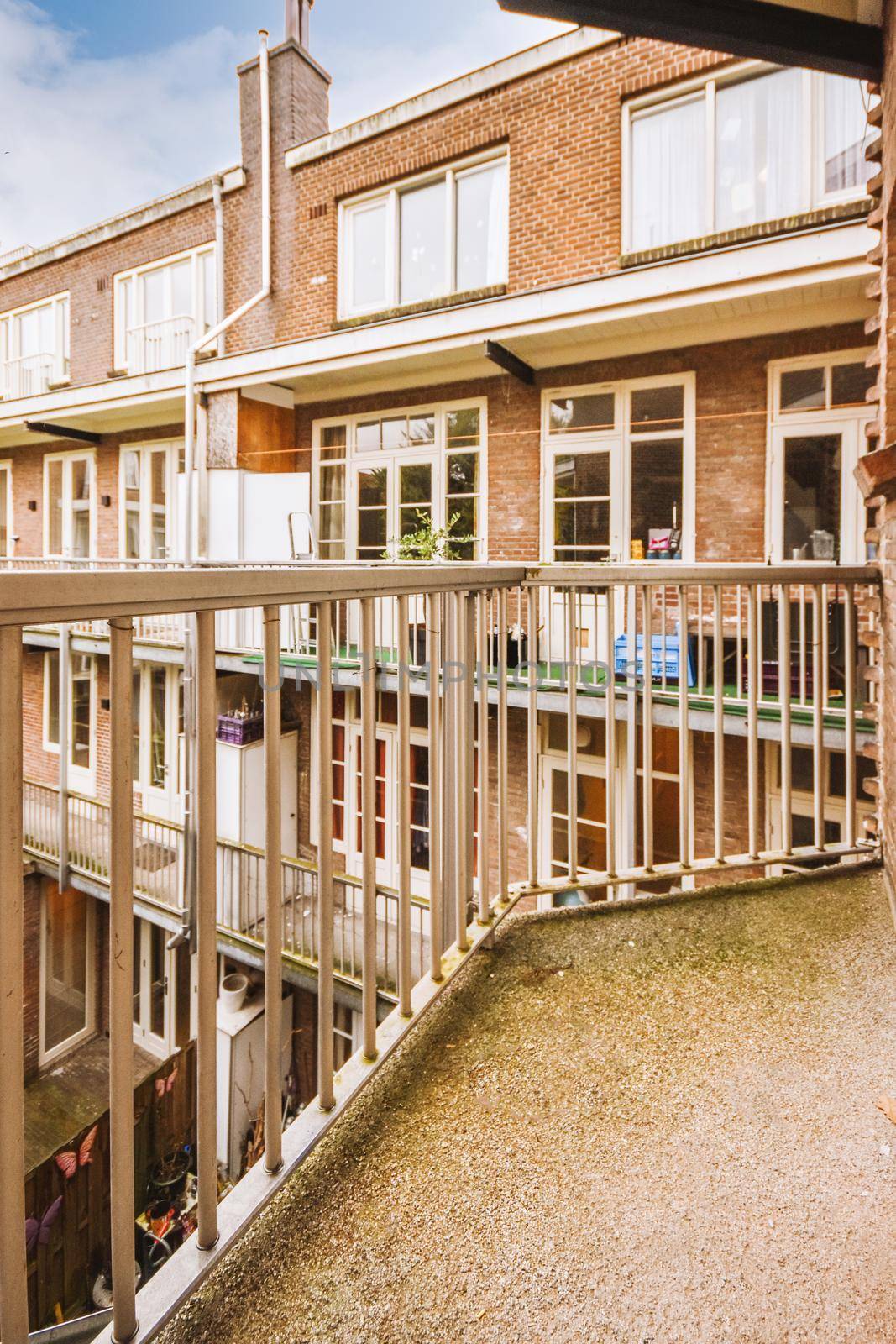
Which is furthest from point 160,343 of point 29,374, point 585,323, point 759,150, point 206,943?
point 206,943

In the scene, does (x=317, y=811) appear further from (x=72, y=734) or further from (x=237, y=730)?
(x=72, y=734)

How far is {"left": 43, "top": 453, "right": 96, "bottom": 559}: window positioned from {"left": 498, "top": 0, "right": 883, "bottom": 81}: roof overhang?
433 inches

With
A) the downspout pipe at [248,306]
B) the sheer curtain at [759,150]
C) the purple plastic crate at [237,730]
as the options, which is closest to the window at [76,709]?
the downspout pipe at [248,306]

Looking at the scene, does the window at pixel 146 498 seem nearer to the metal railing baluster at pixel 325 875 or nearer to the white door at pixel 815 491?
the white door at pixel 815 491

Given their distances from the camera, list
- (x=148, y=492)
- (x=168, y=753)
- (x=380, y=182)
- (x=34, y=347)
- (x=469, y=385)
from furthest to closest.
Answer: (x=34, y=347)
(x=148, y=492)
(x=168, y=753)
(x=380, y=182)
(x=469, y=385)

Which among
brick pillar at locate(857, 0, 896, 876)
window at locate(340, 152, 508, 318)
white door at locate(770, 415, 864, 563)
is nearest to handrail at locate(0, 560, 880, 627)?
brick pillar at locate(857, 0, 896, 876)

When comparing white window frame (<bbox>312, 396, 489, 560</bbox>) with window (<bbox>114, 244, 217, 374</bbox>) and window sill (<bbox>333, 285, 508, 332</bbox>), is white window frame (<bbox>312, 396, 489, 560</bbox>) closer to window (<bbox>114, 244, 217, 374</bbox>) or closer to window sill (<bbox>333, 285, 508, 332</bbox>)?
window sill (<bbox>333, 285, 508, 332</bbox>)

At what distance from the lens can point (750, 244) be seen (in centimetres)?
524

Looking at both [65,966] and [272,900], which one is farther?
[65,966]

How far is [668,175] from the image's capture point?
645cm

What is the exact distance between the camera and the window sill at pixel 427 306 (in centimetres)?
732

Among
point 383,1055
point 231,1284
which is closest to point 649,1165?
point 383,1055

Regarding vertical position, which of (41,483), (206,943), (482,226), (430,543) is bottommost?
(206,943)

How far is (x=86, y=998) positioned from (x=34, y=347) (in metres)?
11.4
